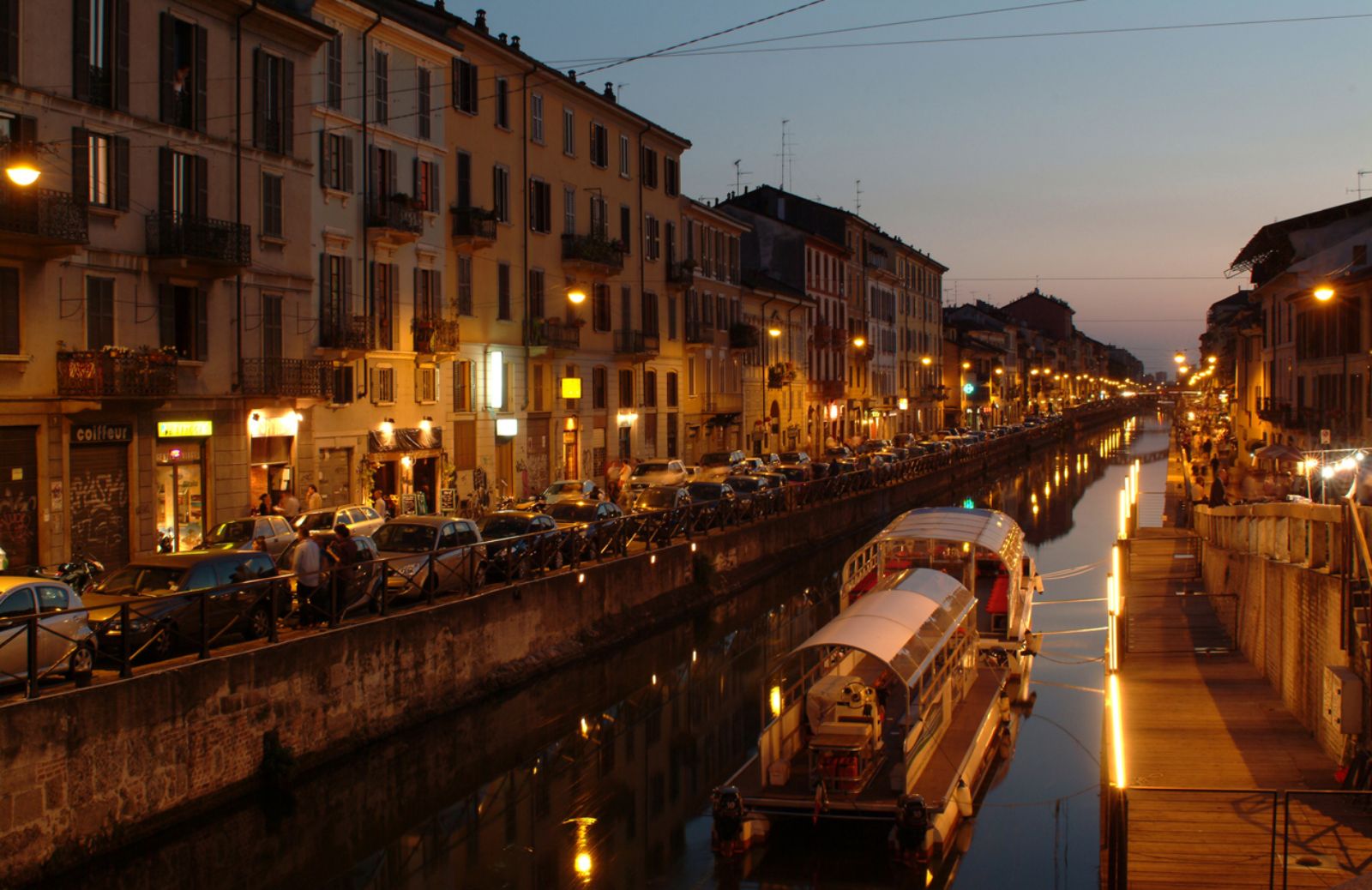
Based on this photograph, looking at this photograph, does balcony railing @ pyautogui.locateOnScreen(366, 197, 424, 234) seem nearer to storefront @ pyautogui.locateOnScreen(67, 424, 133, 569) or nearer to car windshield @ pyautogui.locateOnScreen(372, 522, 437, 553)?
storefront @ pyautogui.locateOnScreen(67, 424, 133, 569)

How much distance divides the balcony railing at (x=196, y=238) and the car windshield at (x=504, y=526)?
8.20 m

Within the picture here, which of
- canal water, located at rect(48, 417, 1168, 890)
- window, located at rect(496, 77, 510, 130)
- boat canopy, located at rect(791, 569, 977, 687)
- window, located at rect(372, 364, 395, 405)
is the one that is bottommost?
canal water, located at rect(48, 417, 1168, 890)

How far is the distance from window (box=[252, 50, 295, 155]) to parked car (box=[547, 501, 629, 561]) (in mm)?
10838

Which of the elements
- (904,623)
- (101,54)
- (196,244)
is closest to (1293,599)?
(904,623)

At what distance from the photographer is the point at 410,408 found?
3734 centimetres

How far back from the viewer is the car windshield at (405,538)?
23.5 meters

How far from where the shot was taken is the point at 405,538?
77.8 ft

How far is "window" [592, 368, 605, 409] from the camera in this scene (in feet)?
163

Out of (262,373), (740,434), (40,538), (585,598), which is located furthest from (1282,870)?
(740,434)

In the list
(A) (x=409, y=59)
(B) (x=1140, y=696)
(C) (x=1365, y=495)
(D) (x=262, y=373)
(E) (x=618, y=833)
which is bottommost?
(E) (x=618, y=833)

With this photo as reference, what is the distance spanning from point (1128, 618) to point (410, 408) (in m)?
21.4

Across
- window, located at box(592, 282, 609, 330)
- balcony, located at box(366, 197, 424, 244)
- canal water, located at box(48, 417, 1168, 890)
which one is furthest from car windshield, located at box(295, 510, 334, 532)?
window, located at box(592, 282, 609, 330)

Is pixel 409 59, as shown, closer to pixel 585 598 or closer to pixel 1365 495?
pixel 585 598

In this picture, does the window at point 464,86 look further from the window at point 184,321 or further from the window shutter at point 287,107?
the window at point 184,321
